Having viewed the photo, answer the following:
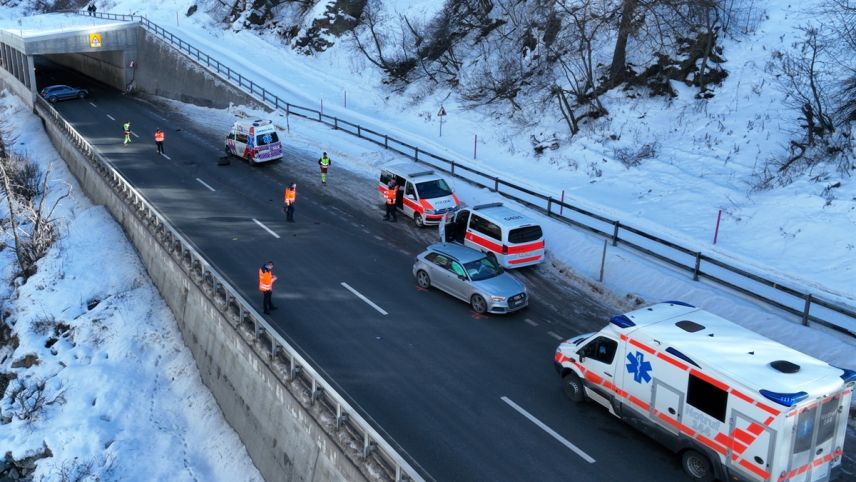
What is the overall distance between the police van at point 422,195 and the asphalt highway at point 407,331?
2.31 feet

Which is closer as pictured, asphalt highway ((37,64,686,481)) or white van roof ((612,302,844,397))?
white van roof ((612,302,844,397))

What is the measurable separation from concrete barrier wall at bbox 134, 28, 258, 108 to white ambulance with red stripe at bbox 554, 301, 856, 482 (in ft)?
118

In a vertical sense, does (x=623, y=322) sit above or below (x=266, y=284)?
above

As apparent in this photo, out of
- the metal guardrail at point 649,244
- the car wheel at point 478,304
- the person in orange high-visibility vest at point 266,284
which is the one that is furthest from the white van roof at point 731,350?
the person in orange high-visibility vest at point 266,284

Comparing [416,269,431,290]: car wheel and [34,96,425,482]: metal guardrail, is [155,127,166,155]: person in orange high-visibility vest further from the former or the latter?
[416,269,431,290]: car wheel

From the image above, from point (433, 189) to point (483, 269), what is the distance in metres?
7.07

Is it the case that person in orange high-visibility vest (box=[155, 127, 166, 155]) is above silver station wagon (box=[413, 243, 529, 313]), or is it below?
above

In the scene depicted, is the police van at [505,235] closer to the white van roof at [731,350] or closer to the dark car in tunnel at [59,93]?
the white van roof at [731,350]

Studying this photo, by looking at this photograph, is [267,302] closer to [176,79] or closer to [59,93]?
[176,79]

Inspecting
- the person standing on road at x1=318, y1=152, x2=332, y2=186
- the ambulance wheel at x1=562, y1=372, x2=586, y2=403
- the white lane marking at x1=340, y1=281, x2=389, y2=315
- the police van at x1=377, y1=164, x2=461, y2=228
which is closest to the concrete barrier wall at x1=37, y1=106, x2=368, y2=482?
the white lane marking at x1=340, y1=281, x2=389, y2=315

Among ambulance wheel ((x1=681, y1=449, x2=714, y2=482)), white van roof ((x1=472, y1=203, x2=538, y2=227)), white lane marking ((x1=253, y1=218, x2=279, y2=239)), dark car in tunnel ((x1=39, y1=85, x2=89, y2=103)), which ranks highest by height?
dark car in tunnel ((x1=39, y1=85, x2=89, y2=103))

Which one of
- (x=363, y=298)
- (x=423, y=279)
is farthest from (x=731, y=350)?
(x=363, y=298)

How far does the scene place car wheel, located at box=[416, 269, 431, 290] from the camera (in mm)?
20844

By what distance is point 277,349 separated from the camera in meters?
16.5
